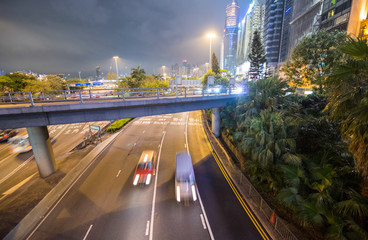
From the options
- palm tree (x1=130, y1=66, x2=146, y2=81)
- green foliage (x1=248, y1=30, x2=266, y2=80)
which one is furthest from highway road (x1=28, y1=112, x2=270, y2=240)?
green foliage (x1=248, y1=30, x2=266, y2=80)

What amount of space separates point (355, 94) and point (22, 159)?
30187 mm

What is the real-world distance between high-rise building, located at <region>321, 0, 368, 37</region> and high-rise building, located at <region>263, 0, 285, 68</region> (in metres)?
42.1

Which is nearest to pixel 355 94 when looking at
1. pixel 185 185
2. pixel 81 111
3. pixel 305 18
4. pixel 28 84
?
pixel 185 185

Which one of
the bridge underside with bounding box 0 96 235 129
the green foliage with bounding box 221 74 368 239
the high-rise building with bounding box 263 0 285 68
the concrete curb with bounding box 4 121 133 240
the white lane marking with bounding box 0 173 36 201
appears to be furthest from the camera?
the high-rise building with bounding box 263 0 285 68

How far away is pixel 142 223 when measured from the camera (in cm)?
985

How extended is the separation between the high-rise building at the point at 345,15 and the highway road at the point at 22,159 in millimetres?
54443

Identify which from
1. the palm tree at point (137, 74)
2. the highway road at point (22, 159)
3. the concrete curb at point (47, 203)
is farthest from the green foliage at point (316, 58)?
the palm tree at point (137, 74)

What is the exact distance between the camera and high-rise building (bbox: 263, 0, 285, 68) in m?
85.0

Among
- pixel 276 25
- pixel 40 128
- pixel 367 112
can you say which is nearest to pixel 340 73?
pixel 367 112

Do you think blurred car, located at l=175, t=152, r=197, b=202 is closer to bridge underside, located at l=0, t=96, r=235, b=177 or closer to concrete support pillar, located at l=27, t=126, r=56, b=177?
bridge underside, located at l=0, t=96, r=235, b=177

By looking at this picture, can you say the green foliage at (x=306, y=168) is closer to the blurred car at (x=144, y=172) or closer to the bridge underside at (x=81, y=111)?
the bridge underside at (x=81, y=111)

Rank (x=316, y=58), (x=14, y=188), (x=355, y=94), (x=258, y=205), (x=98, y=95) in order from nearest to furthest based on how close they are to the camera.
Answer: (x=355, y=94) < (x=258, y=205) < (x=14, y=188) < (x=98, y=95) < (x=316, y=58)

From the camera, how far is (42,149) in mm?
14086

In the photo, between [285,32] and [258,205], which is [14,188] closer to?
[258,205]
